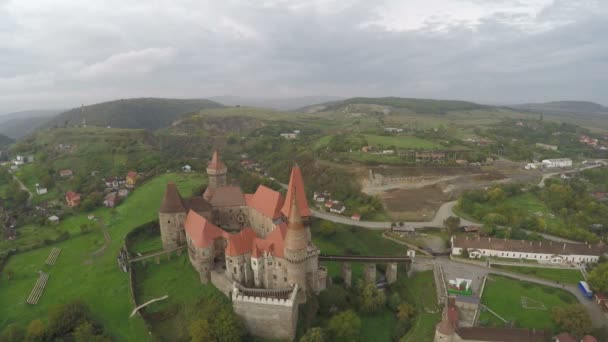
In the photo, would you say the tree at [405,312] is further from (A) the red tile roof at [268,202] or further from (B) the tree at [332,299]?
(A) the red tile roof at [268,202]

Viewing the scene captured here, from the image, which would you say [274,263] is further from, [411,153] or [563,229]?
[411,153]

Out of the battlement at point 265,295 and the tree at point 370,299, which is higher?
the battlement at point 265,295

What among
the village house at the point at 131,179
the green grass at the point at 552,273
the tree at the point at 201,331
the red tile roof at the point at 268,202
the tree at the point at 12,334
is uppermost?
the red tile roof at the point at 268,202

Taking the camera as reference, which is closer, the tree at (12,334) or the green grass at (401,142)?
the tree at (12,334)

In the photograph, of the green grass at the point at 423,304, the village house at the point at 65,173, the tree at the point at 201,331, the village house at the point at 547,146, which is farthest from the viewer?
the village house at the point at 547,146

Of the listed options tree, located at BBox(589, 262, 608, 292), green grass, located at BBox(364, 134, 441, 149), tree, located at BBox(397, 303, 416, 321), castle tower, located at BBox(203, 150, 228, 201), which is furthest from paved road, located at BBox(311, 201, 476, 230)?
green grass, located at BBox(364, 134, 441, 149)

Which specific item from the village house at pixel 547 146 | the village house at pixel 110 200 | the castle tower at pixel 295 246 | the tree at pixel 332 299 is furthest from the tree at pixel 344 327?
the village house at pixel 547 146

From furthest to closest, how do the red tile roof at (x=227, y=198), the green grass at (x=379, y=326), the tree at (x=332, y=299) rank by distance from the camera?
the red tile roof at (x=227, y=198) → the tree at (x=332, y=299) → the green grass at (x=379, y=326)

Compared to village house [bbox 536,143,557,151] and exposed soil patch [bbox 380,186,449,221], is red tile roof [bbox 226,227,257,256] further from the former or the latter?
village house [bbox 536,143,557,151]
